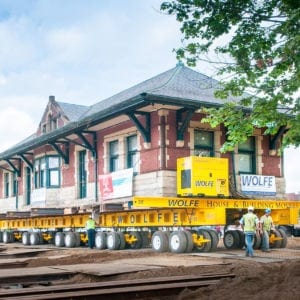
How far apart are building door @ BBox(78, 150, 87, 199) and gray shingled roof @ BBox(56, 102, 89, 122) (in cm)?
275

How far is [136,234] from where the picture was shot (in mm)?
22094

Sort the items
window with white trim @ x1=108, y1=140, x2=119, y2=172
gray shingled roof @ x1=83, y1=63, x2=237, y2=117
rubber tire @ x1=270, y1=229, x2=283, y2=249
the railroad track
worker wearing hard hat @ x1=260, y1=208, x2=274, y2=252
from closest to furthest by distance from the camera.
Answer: the railroad track
worker wearing hard hat @ x1=260, y1=208, x2=274, y2=252
rubber tire @ x1=270, y1=229, x2=283, y2=249
gray shingled roof @ x1=83, y1=63, x2=237, y2=117
window with white trim @ x1=108, y1=140, x2=119, y2=172

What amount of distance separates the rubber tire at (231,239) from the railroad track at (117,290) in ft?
31.8

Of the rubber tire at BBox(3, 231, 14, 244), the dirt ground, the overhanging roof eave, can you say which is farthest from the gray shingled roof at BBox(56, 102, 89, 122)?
the dirt ground

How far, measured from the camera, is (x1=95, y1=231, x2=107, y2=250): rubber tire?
2283 centimetres

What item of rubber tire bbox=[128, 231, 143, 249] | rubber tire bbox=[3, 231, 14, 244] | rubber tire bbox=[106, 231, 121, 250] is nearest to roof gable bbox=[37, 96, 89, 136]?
rubber tire bbox=[3, 231, 14, 244]

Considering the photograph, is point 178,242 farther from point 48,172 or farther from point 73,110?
point 73,110

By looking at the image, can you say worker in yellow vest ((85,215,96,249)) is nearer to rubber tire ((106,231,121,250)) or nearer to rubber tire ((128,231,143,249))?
rubber tire ((106,231,121,250))

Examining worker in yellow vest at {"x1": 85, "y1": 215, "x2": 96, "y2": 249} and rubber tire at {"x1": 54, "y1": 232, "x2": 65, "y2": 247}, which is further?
rubber tire at {"x1": 54, "y1": 232, "x2": 65, "y2": 247}

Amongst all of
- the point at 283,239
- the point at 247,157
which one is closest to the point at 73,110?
the point at 247,157

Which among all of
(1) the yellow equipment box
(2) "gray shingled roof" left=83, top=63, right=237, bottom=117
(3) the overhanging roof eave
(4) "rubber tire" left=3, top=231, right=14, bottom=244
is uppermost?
(2) "gray shingled roof" left=83, top=63, right=237, bottom=117

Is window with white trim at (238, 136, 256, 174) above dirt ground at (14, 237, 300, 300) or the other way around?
above

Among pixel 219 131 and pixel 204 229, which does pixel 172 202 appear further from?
pixel 219 131

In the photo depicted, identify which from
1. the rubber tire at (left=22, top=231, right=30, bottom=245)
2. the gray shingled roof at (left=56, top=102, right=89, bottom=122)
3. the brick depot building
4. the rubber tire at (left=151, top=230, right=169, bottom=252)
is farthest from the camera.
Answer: the gray shingled roof at (left=56, top=102, right=89, bottom=122)
